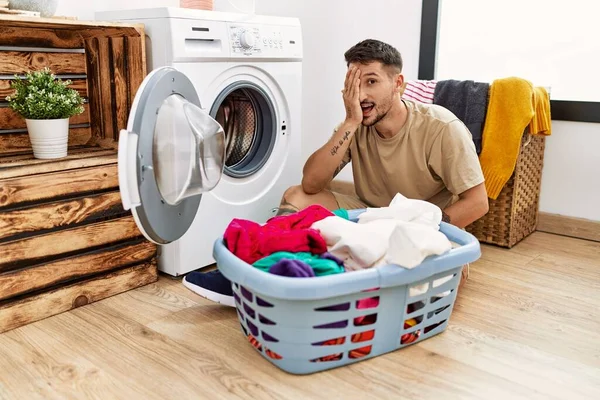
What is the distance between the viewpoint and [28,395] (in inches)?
49.3

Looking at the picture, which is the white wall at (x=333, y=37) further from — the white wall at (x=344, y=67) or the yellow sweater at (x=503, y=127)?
the yellow sweater at (x=503, y=127)

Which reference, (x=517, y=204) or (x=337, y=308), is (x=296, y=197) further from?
(x=517, y=204)

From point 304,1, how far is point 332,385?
2158 millimetres

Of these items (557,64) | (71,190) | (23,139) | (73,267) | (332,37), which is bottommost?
(73,267)

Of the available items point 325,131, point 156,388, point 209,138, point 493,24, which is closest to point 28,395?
point 156,388

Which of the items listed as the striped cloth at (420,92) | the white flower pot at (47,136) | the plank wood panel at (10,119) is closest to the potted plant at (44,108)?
the white flower pot at (47,136)

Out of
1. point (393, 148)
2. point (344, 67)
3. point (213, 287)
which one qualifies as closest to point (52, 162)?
point (213, 287)

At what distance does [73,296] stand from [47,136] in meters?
0.49

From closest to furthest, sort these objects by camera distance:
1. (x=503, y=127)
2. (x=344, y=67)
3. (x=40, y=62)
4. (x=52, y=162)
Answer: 1. (x=52, y=162)
2. (x=40, y=62)
3. (x=503, y=127)
4. (x=344, y=67)

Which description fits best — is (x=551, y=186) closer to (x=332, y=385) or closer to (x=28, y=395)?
(x=332, y=385)

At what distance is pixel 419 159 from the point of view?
6.15 ft

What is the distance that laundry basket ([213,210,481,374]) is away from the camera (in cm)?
124

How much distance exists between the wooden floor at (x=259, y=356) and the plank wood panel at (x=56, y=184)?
1.17 feet

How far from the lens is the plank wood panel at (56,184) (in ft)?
4.96
